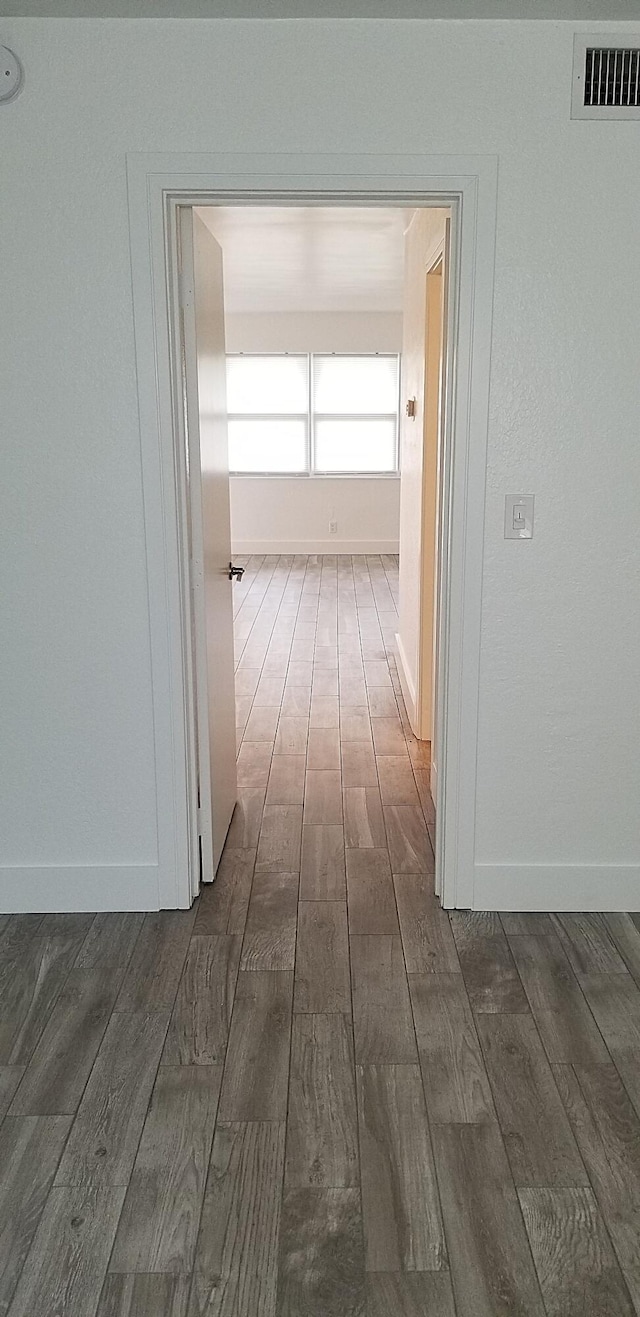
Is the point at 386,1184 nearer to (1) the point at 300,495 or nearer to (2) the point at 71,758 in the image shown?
(2) the point at 71,758

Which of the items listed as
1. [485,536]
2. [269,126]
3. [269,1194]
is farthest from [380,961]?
[269,126]

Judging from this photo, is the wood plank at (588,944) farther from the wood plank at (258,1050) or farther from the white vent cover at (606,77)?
the white vent cover at (606,77)

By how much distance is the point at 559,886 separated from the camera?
3045mm

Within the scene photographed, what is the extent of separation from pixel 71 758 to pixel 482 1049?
1416 mm

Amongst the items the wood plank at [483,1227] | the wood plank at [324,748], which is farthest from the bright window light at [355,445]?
the wood plank at [483,1227]

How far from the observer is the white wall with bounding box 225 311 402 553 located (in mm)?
10508

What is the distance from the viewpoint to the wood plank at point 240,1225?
167 centimetres

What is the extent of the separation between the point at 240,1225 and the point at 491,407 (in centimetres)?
203

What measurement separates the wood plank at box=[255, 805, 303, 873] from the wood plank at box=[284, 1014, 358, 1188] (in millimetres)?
913

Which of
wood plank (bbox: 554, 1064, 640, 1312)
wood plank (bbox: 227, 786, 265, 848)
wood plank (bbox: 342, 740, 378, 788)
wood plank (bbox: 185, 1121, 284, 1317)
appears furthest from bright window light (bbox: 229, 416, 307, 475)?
wood plank (bbox: 185, 1121, 284, 1317)

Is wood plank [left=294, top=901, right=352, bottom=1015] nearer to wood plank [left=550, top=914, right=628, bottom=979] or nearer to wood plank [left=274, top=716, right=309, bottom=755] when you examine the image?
wood plank [left=550, top=914, right=628, bottom=979]

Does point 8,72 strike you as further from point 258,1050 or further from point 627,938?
point 627,938

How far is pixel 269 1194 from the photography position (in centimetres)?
190
